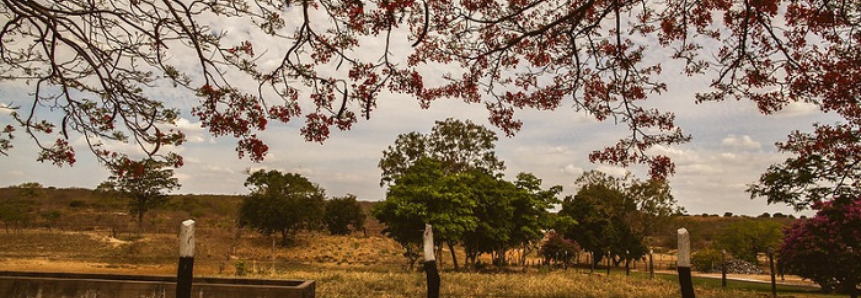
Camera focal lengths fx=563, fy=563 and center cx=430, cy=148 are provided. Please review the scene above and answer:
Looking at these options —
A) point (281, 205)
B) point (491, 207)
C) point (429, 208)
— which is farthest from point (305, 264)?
point (491, 207)

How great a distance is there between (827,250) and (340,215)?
126ft

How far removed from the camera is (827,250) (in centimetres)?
1750

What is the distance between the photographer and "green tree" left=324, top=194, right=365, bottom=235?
163 ft

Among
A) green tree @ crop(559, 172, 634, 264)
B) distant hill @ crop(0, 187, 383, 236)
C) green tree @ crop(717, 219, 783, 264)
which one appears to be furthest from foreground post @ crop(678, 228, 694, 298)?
distant hill @ crop(0, 187, 383, 236)

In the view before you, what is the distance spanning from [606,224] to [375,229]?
29765 mm

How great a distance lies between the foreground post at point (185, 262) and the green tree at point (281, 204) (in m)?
32.3

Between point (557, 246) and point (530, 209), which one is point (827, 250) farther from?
point (557, 246)

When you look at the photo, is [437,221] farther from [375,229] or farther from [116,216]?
[116,216]

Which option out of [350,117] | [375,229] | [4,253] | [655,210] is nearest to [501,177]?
[655,210]

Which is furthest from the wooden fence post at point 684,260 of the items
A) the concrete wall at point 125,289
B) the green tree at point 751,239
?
the green tree at point 751,239

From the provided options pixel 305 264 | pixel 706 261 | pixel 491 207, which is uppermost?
pixel 491 207

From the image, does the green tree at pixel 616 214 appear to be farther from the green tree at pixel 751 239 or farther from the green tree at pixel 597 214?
the green tree at pixel 751 239

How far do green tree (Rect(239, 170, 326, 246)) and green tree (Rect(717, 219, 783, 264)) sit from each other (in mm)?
31349

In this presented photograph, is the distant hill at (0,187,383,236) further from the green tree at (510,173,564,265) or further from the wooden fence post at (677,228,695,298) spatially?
the wooden fence post at (677,228,695,298)
